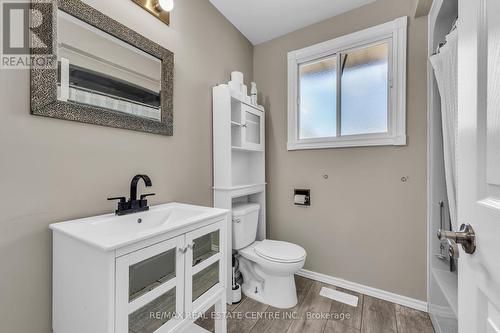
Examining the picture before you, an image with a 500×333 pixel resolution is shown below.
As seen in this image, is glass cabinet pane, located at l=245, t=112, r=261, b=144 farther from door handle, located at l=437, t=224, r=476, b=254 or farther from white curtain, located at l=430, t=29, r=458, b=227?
door handle, located at l=437, t=224, r=476, b=254

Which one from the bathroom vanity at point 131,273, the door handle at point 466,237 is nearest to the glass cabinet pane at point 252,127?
the bathroom vanity at point 131,273

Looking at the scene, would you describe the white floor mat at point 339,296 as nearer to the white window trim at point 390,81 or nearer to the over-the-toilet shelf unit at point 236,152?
the over-the-toilet shelf unit at point 236,152

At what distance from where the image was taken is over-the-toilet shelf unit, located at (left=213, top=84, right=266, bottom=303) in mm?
1856

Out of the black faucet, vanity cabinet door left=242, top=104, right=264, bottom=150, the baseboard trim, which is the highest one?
vanity cabinet door left=242, top=104, right=264, bottom=150

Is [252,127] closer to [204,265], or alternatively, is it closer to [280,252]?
[280,252]

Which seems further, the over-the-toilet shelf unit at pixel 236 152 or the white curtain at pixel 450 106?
the over-the-toilet shelf unit at pixel 236 152

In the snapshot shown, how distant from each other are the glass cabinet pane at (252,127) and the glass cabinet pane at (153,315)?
1443mm

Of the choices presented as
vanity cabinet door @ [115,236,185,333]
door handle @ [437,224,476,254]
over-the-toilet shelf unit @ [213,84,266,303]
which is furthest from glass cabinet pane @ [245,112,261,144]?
door handle @ [437,224,476,254]

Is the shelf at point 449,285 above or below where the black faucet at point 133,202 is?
below

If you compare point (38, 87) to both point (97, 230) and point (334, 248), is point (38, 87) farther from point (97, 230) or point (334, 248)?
point (334, 248)

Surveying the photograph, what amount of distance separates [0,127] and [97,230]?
1.81 ft

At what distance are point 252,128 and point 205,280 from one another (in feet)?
4.73

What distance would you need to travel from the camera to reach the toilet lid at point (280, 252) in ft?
5.64

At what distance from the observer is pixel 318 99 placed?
227cm
